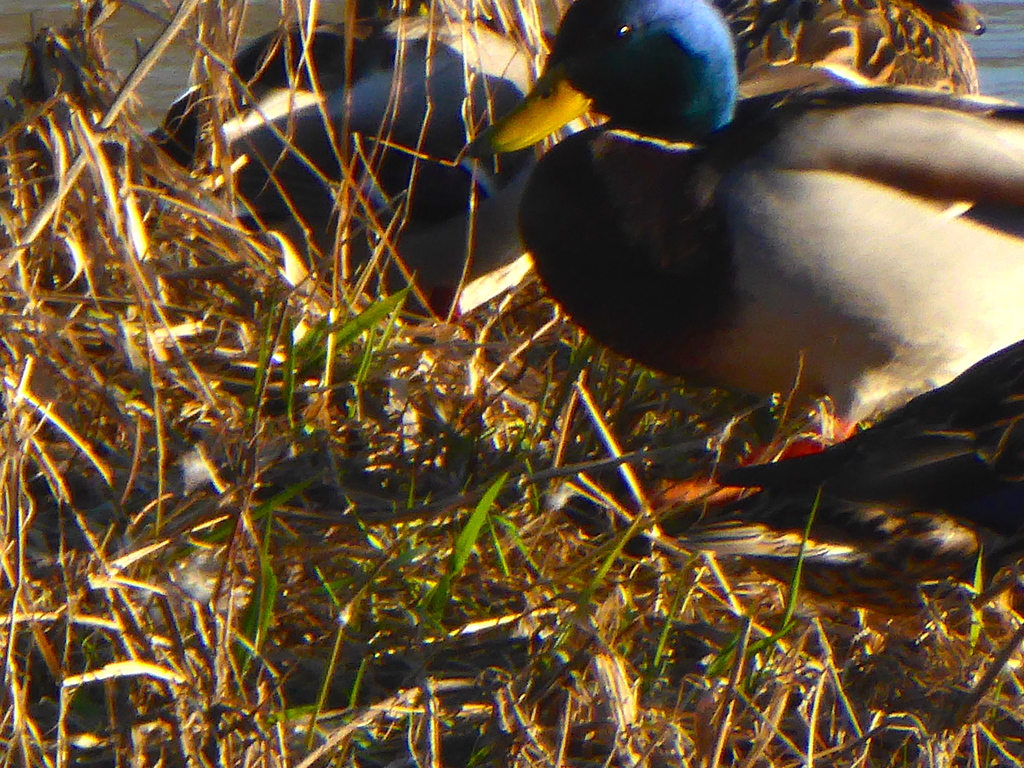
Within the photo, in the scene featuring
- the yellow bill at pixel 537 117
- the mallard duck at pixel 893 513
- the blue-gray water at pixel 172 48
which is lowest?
the blue-gray water at pixel 172 48

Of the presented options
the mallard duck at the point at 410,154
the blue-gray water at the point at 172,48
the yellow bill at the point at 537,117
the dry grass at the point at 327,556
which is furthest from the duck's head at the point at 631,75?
the blue-gray water at the point at 172,48

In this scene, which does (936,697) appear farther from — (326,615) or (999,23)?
(999,23)

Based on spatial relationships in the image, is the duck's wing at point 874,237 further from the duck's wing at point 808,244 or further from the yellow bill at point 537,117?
the yellow bill at point 537,117

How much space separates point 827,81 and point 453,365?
151cm

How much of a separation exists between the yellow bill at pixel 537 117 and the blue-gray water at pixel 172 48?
295 cm

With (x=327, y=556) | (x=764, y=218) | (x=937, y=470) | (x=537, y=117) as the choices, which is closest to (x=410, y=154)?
(x=537, y=117)

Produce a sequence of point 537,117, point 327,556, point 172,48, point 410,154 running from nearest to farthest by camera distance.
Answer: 1. point 327,556
2. point 537,117
3. point 410,154
4. point 172,48

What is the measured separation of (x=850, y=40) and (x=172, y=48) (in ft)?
9.11

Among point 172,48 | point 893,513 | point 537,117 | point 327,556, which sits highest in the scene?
point 537,117

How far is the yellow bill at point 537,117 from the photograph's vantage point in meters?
3.62

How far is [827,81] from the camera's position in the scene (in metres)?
4.25

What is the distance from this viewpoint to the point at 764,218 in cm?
329

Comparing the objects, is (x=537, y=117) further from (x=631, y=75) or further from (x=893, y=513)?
(x=893, y=513)

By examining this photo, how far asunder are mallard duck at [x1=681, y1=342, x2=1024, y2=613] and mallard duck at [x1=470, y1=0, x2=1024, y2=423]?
1.87 feet
